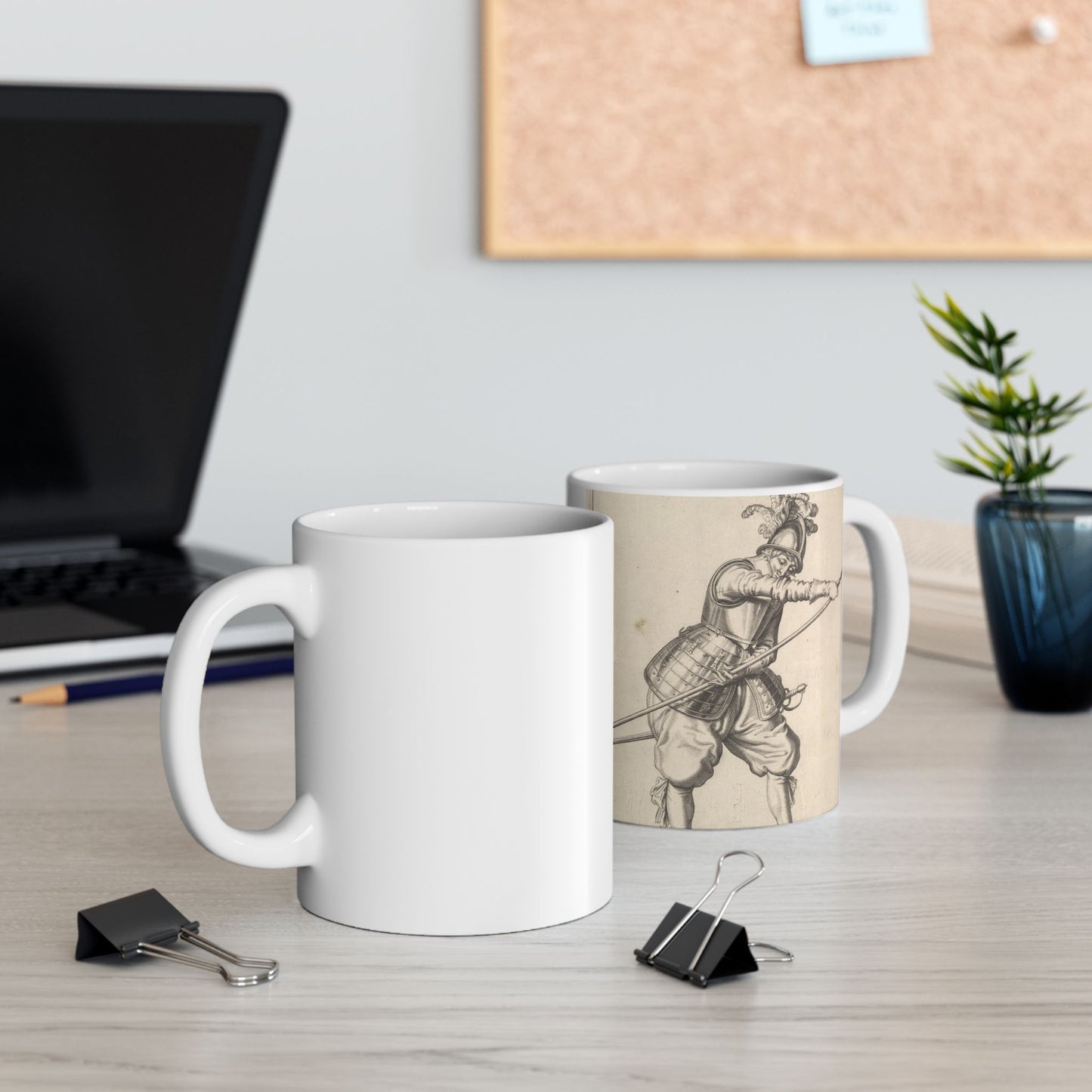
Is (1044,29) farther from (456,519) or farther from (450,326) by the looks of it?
(456,519)

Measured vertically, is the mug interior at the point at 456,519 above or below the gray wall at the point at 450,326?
below

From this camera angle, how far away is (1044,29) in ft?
4.94

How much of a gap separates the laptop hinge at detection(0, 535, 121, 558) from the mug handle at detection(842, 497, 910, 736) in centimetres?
62

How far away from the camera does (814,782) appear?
1.63 feet

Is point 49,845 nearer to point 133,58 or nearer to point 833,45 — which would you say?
point 133,58

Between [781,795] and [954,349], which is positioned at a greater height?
[954,349]

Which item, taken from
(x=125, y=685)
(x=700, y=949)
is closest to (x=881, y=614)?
(x=700, y=949)

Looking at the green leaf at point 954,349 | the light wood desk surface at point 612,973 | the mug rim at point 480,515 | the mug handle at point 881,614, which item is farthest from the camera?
the green leaf at point 954,349

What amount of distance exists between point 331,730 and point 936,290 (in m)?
1.34

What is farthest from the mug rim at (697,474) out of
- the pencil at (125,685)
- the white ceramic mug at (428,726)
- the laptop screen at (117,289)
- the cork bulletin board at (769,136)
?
the cork bulletin board at (769,136)

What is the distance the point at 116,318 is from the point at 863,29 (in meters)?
0.92

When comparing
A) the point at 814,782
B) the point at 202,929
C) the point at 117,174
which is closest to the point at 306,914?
the point at 202,929

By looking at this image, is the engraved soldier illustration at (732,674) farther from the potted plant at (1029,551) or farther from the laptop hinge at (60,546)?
the laptop hinge at (60,546)

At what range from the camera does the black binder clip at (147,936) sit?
37 cm
